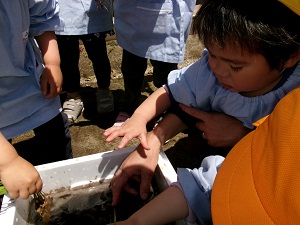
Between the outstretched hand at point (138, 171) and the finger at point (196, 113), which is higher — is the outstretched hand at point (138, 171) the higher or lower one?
the lower one

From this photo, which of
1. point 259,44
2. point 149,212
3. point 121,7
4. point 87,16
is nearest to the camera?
point 259,44

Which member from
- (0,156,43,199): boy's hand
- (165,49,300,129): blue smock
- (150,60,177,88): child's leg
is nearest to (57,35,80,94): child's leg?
(150,60,177,88): child's leg

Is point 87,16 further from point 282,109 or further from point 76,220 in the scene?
point 282,109

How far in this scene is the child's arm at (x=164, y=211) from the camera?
1.12 metres

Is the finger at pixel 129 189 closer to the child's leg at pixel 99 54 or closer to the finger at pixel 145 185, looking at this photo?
the finger at pixel 145 185

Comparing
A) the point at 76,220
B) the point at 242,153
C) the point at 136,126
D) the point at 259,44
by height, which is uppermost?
the point at 259,44

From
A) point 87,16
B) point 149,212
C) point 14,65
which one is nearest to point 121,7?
point 87,16

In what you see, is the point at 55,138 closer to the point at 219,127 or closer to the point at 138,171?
the point at 138,171

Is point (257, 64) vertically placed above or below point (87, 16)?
above

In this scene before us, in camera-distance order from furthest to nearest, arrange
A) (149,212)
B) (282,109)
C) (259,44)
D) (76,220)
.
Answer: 1. (76,220)
2. (149,212)
3. (259,44)
4. (282,109)

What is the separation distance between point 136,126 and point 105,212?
326 mm

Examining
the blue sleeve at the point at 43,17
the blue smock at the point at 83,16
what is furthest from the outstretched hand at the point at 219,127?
the blue smock at the point at 83,16

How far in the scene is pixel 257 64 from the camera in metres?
1.06

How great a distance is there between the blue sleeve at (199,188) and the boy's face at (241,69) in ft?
0.88
